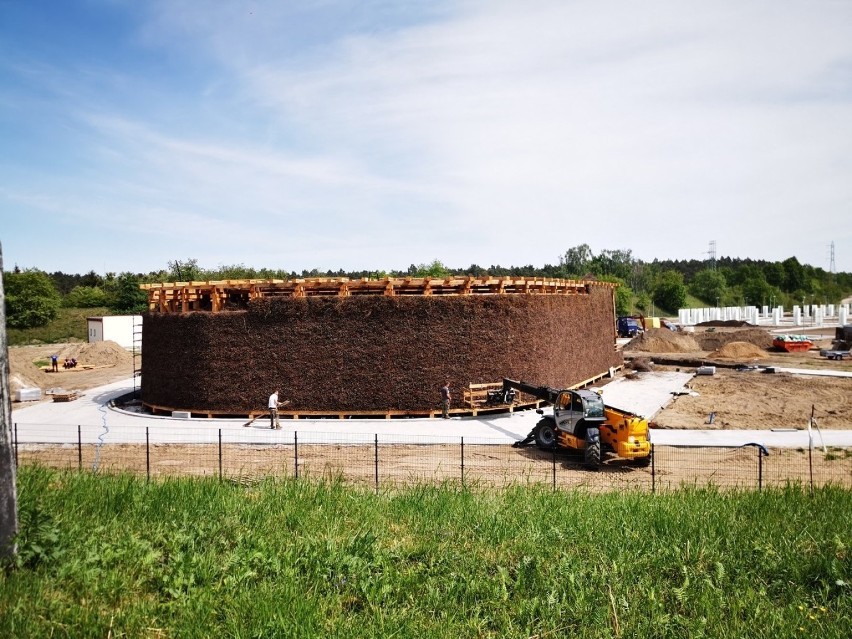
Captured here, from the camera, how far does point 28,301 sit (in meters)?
67.8

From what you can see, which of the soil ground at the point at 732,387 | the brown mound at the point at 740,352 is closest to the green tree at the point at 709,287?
the soil ground at the point at 732,387

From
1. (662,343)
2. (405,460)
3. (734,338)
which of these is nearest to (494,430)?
(405,460)

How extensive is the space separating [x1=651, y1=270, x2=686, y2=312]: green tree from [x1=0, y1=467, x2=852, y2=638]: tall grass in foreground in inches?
Result: 3865

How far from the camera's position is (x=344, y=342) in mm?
23938

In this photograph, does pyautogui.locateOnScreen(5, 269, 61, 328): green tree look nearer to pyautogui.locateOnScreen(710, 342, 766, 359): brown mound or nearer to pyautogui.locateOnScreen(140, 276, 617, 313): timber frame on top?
pyautogui.locateOnScreen(140, 276, 617, 313): timber frame on top

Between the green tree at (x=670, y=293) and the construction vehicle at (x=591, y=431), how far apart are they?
89.9m

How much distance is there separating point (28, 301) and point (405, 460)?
2683 inches

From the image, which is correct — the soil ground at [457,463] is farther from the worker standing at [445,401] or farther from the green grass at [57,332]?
the green grass at [57,332]

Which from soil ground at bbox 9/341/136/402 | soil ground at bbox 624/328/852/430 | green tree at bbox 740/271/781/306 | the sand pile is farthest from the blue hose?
green tree at bbox 740/271/781/306

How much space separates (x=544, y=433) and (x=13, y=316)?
7075 centimetres

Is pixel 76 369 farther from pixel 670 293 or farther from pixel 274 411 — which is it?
pixel 670 293

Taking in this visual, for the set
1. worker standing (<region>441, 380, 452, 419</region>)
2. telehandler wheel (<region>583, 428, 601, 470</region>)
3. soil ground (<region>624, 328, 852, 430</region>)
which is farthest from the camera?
worker standing (<region>441, 380, 452, 419</region>)

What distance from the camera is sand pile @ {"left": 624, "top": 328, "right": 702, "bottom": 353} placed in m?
50.6

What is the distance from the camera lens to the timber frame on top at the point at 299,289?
966 inches
